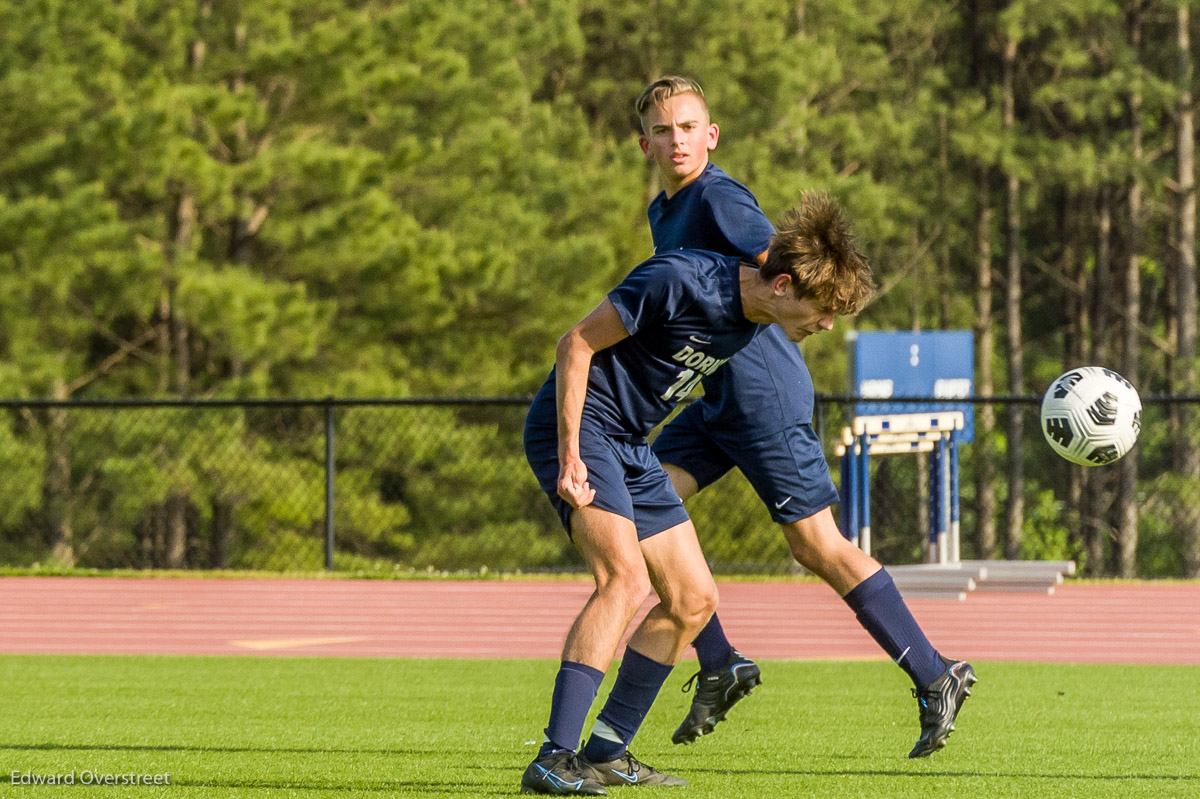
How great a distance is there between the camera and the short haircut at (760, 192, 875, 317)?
4.31 m

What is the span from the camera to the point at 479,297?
26438 mm

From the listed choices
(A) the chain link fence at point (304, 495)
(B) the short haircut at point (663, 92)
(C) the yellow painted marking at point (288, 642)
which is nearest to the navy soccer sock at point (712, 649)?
(B) the short haircut at point (663, 92)

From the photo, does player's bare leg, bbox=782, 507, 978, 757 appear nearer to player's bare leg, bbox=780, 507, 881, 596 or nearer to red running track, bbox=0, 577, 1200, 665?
player's bare leg, bbox=780, 507, 881, 596

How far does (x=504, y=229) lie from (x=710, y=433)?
839 inches

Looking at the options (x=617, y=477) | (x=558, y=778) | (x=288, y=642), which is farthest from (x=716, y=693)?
(x=288, y=642)

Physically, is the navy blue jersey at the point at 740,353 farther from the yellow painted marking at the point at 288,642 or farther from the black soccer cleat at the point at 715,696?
the yellow painted marking at the point at 288,642

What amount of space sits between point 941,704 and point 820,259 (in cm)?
145

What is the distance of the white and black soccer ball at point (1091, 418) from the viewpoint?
215 inches

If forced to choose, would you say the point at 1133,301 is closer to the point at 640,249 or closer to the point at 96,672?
the point at 640,249

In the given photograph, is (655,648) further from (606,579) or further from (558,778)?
(558,778)

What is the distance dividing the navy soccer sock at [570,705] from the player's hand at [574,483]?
0.48 m

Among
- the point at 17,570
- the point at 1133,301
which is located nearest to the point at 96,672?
the point at 17,570

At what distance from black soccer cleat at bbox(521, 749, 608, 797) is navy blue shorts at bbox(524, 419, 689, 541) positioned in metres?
0.64

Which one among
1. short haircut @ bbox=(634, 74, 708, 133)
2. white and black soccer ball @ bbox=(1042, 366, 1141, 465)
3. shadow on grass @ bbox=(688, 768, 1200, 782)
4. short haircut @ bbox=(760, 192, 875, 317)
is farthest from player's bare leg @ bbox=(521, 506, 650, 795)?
white and black soccer ball @ bbox=(1042, 366, 1141, 465)
